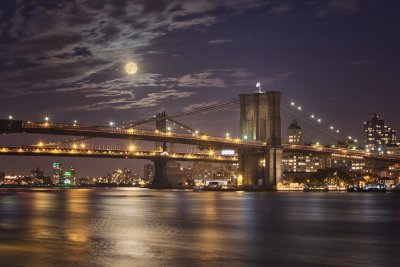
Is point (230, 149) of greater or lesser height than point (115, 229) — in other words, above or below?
above

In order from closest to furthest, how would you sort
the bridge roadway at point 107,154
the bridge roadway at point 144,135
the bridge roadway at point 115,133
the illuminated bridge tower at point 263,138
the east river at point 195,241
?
the east river at point 195,241 < the bridge roadway at point 115,133 < the bridge roadway at point 144,135 < the illuminated bridge tower at point 263,138 < the bridge roadway at point 107,154

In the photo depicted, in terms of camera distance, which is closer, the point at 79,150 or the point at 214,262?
the point at 214,262

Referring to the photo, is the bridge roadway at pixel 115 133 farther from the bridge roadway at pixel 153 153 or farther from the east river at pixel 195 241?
the east river at pixel 195 241

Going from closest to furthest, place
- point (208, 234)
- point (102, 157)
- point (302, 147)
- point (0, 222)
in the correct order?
point (208, 234)
point (0, 222)
point (302, 147)
point (102, 157)

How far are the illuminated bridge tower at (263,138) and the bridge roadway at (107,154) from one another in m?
16.1

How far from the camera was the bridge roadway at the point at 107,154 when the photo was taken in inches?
3487

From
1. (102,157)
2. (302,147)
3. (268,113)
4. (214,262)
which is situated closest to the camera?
(214,262)

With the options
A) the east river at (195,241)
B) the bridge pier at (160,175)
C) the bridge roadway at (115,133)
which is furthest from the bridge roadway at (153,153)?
the east river at (195,241)

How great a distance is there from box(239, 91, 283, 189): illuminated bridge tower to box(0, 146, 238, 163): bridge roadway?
633 inches

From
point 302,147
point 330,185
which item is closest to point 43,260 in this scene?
point 302,147

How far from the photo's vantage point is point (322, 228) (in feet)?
82.8

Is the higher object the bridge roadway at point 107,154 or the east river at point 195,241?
the bridge roadway at point 107,154

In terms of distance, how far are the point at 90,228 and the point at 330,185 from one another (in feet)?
307

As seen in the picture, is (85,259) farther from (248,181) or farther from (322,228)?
(248,181)
